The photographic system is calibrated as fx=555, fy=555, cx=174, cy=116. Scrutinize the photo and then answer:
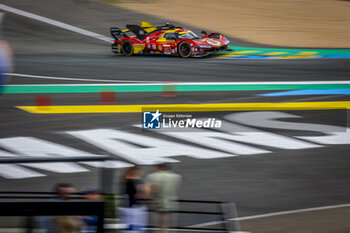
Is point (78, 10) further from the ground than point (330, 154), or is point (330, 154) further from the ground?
point (78, 10)

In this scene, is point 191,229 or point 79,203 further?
point 191,229

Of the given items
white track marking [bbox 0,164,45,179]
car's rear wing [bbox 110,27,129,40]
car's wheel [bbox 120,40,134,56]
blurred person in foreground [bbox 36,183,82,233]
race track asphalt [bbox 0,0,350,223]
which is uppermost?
car's rear wing [bbox 110,27,129,40]

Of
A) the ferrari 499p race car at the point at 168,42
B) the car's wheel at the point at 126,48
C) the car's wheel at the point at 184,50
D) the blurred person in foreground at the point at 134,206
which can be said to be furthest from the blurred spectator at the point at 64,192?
the car's wheel at the point at 126,48

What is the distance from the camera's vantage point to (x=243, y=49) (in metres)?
25.8

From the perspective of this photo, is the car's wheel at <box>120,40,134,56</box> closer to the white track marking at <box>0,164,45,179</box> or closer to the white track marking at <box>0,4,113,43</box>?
the white track marking at <box>0,4,113,43</box>

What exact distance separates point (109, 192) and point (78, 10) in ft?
108

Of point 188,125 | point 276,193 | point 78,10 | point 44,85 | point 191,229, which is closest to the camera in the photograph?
point 191,229

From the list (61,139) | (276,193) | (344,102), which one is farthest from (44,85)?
(276,193)

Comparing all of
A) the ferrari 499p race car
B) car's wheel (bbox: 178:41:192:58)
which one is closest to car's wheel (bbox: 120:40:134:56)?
the ferrari 499p race car

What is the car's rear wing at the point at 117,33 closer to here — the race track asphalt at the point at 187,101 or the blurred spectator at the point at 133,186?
the race track asphalt at the point at 187,101

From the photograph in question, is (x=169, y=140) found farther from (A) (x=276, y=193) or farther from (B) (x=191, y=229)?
(B) (x=191, y=229)

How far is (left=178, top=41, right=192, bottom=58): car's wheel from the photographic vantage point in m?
23.1

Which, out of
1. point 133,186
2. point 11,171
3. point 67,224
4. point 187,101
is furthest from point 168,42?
point 67,224

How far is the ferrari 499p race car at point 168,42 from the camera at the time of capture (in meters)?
22.9
